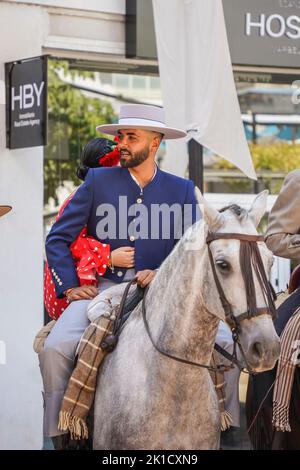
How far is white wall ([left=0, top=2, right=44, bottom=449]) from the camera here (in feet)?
30.7

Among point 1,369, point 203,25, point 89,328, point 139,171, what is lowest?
point 1,369

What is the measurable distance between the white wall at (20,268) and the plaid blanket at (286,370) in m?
3.38

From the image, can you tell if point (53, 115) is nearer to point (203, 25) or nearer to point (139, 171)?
point (203, 25)

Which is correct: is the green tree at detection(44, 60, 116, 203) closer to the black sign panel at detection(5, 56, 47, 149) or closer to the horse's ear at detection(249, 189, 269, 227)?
the black sign panel at detection(5, 56, 47, 149)

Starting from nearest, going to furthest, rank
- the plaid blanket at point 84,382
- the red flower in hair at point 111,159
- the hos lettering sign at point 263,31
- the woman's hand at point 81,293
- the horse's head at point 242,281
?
1. the horse's head at point 242,281
2. the plaid blanket at point 84,382
3. the woman's hand at point 81,293
4. the red flower in hair at point 111,159
5. the hos lettering sign at point 263,31

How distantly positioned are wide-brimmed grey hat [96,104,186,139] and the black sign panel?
203 centimetres

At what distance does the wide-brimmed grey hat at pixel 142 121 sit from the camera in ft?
21.6

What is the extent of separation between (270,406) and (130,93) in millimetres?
6909

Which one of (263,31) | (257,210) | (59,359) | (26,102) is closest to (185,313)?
(257,210)

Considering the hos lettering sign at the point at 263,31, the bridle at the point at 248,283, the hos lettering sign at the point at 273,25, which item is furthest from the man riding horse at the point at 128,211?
the hos lettering sign at the point at 273,25

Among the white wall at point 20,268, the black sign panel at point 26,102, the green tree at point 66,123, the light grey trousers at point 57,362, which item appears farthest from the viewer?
the green tree at point 66,123

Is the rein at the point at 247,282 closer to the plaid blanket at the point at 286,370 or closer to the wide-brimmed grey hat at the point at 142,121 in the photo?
the plaid blanket at the point at 286,370

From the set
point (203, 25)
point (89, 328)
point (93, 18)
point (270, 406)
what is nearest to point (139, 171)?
point (89, 328)

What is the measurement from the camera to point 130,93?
13094 mm
